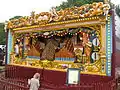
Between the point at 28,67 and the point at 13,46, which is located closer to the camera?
the point at 28,67

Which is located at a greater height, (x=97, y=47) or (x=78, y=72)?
(x=97, y=47)

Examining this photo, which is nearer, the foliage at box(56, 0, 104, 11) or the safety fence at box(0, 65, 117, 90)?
the safety fence at box(0, 65, 117, 90)

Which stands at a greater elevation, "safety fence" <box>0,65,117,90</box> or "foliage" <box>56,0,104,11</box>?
"foliage" <box>56,0,104,11</box>

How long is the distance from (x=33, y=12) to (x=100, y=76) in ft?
19.1

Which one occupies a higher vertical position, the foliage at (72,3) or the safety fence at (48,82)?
the foliage at (72,3)

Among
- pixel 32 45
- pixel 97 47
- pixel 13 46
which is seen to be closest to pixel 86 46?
pixel 97 47

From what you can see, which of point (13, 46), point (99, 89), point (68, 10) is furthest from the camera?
point (13, 46)

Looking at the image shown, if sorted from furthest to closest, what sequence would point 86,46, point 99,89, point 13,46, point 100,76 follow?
point 13,46 → point 86,46 → point 100,76 → point 99,89

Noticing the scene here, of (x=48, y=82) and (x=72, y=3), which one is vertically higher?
(x=72, y=3)

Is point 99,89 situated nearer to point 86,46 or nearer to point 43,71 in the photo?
point 86,46

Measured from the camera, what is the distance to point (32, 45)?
1358 cm

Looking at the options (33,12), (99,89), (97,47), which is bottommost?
(99,89)

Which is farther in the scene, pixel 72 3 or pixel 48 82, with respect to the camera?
pixel 72 3

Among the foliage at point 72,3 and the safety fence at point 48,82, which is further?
the foliage at point 72,3
